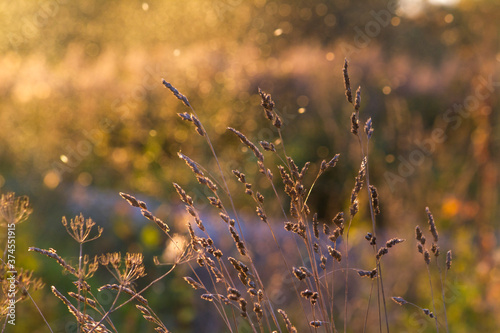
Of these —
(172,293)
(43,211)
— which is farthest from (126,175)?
(172,293)

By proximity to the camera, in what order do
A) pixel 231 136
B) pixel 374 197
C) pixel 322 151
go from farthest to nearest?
pixel 322 151, pixel 231 136, pixel 374 197

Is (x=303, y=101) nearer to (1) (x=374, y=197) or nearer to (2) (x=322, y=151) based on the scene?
(2) (x=322, y=151)

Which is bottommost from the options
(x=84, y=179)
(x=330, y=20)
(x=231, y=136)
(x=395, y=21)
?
(x=84, y=179)

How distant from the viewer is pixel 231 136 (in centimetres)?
583

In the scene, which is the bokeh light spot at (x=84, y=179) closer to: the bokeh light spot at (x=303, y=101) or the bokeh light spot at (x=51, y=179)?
the bokeh light spot at (x=51, y=179)

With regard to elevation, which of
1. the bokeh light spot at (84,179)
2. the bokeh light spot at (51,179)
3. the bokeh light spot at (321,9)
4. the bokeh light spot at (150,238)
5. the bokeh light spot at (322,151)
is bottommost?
the bokeh light spot at (84,179)

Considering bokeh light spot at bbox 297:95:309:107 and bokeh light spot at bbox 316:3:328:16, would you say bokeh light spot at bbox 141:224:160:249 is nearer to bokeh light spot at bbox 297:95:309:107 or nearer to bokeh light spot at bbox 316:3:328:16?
bokeh light spot at bbox 297:95:309:107

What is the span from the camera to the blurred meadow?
11.1 feet

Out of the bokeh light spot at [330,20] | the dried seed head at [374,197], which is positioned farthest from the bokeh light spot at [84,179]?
the bokeh light spot at [330,20]

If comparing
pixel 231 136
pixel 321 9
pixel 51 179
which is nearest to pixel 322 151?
pixel 231 136

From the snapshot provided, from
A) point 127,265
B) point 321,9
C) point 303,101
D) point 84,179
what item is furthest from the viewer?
point 321,9

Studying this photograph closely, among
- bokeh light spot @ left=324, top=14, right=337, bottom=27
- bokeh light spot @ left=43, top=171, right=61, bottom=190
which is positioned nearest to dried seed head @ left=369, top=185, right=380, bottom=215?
bokeh light spot @ left=43, top=171, right=61, bottom=190

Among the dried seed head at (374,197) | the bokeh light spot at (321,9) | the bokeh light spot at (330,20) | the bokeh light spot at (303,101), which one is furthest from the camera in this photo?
the bokeh light spot at (321,9)

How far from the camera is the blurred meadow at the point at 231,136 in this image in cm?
338
